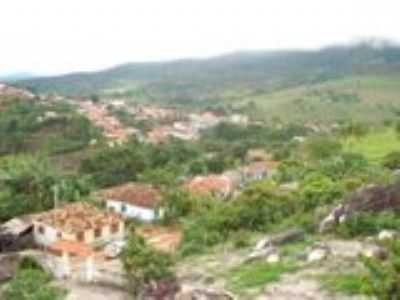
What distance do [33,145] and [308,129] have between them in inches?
1534

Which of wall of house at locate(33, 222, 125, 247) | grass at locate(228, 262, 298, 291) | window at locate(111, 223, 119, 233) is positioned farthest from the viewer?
window at locate(111, 223, 119, 233)

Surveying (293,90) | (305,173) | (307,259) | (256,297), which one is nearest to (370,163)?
(305,173)

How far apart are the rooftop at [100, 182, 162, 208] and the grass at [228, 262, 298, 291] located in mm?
19817

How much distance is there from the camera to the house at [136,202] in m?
55.4

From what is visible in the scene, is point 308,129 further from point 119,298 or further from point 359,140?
point 119,298

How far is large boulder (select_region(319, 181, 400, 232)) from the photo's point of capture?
131 feet

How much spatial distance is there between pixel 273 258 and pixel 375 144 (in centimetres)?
4143

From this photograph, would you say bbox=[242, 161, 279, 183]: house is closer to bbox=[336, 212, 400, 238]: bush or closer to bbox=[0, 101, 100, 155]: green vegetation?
bbox=[0, 101, 100, 155]: green vegetation

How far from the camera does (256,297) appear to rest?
31.9m

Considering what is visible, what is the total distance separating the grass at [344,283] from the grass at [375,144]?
111 feet

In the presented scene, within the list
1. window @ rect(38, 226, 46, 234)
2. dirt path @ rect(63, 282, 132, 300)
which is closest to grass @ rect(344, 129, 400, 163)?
window @ rect(38, 226, 46, 234)

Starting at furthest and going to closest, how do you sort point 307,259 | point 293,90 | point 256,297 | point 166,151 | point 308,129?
point 293,90 → point 308,129 → point 166,151 → point 307,259 → point 256,297

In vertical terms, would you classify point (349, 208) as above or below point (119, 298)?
above

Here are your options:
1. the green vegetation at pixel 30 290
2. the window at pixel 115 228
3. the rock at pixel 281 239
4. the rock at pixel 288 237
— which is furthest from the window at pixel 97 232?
the green vegetation at pixel 30 290
